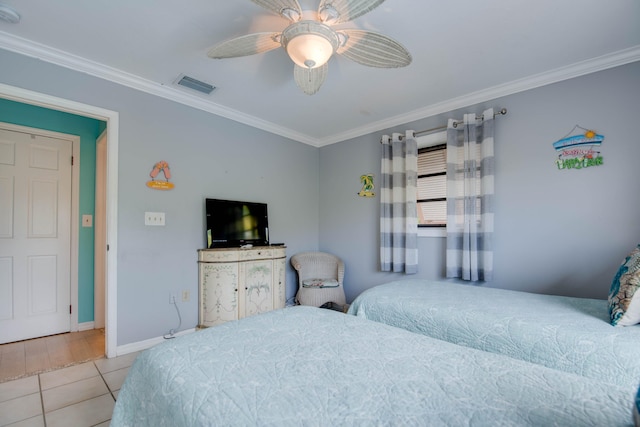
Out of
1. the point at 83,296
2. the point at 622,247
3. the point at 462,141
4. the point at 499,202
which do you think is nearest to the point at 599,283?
the point at 622,247

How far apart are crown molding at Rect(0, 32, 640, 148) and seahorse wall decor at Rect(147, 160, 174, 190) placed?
0.68 meters

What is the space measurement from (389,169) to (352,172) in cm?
63

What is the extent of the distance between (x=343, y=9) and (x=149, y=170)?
2.25 metres

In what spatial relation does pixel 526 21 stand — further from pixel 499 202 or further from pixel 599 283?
pixel 599 283

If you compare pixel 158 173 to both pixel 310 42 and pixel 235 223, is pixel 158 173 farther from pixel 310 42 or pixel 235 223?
pixel 310 42

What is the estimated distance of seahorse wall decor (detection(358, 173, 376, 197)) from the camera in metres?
3.92

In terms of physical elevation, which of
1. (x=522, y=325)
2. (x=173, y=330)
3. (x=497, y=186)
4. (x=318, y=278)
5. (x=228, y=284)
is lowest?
(x=173, y=330)

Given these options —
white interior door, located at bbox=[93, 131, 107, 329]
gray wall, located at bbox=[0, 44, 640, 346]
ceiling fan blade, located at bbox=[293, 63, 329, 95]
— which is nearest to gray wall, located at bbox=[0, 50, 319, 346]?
gray wall, located at bbox=[0, 44, 640, 346]

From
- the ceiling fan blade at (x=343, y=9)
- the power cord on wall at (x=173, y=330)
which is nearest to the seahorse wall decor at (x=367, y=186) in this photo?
the ceiling fan blade at (x=343, y=9)

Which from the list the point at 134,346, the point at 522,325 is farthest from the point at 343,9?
the point at 134,346

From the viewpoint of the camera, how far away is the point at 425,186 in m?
3.48

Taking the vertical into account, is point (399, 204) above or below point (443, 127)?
below

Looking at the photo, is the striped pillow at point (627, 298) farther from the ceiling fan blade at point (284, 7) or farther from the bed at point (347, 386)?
the ceiling fan blade at point (284, 7)

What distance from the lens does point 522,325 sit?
5.18 ft
